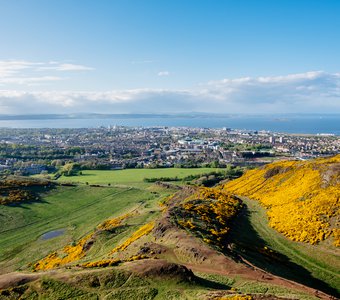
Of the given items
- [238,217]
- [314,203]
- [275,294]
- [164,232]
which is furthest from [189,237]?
[314,203]

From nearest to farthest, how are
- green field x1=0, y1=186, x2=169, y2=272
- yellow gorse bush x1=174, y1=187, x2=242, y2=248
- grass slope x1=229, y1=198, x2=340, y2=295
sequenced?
grass slope x1=229, y1=198, x2=340, y2=295 → yellow gorse bush x1=174, y1=187, x2=242, y2=248 → green field x1=0, y1=186, x2=169, y2=272

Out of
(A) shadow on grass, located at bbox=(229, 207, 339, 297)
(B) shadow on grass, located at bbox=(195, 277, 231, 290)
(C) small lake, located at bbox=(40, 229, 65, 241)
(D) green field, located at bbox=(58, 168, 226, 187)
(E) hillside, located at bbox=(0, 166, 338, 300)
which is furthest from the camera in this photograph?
(D) green field, located at bbox=(58, 168, 226, 187)

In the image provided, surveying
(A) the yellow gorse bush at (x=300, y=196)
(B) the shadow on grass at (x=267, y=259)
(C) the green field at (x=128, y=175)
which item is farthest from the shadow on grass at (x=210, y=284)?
(C) the green field at (x=128, y=175)

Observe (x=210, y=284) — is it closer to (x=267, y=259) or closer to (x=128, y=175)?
(x=267, y=259)

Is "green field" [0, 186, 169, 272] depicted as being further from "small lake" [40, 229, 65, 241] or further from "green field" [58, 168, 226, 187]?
"green field" [58, 168, 226, 187]

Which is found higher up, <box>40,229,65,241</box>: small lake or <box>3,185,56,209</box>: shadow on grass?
<box>3,185,56,209</box>: shadow on grass

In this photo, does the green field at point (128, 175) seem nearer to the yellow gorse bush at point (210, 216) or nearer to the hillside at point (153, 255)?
the hillside at point (153, 255)

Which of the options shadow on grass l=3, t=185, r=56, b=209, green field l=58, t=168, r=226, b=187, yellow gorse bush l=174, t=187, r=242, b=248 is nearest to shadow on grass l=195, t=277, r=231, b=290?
yellow gorse bush l=174, t=187, r=242, b=248

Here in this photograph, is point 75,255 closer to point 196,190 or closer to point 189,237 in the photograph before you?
point 189,237
